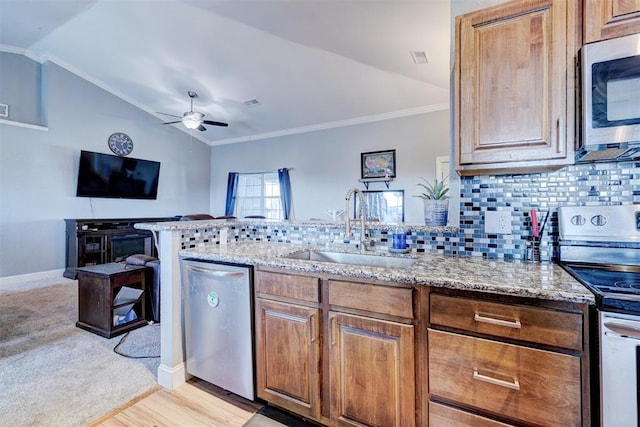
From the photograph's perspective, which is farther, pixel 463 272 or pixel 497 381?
pixel 463 272

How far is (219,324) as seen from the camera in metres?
1.74

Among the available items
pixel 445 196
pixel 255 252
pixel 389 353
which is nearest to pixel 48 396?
pixel 255 252

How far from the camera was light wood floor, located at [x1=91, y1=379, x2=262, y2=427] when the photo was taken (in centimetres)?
161

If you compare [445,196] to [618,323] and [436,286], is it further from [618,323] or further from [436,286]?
[618,323]

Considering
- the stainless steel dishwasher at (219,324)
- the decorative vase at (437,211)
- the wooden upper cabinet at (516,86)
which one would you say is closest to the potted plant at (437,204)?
the decorative vase at (437,211)

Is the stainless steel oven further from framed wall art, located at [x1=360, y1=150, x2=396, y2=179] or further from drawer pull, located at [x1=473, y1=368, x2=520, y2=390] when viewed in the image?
framed wall art, located at [x1=360, y1=150, x2=396, y2=179]

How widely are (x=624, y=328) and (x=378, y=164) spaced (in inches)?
190


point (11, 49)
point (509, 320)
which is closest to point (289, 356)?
point (509, 320)

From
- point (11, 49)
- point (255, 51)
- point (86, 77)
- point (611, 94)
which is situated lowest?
point (611, 94)

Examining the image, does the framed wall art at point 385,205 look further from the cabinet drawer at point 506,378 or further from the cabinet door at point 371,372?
the cabinet drawer at point 506,378

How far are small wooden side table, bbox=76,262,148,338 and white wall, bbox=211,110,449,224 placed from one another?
12.6ft

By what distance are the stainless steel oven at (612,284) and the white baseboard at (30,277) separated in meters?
6.54

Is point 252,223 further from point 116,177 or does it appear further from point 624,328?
point 116,177

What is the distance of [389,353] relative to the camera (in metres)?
1.27
